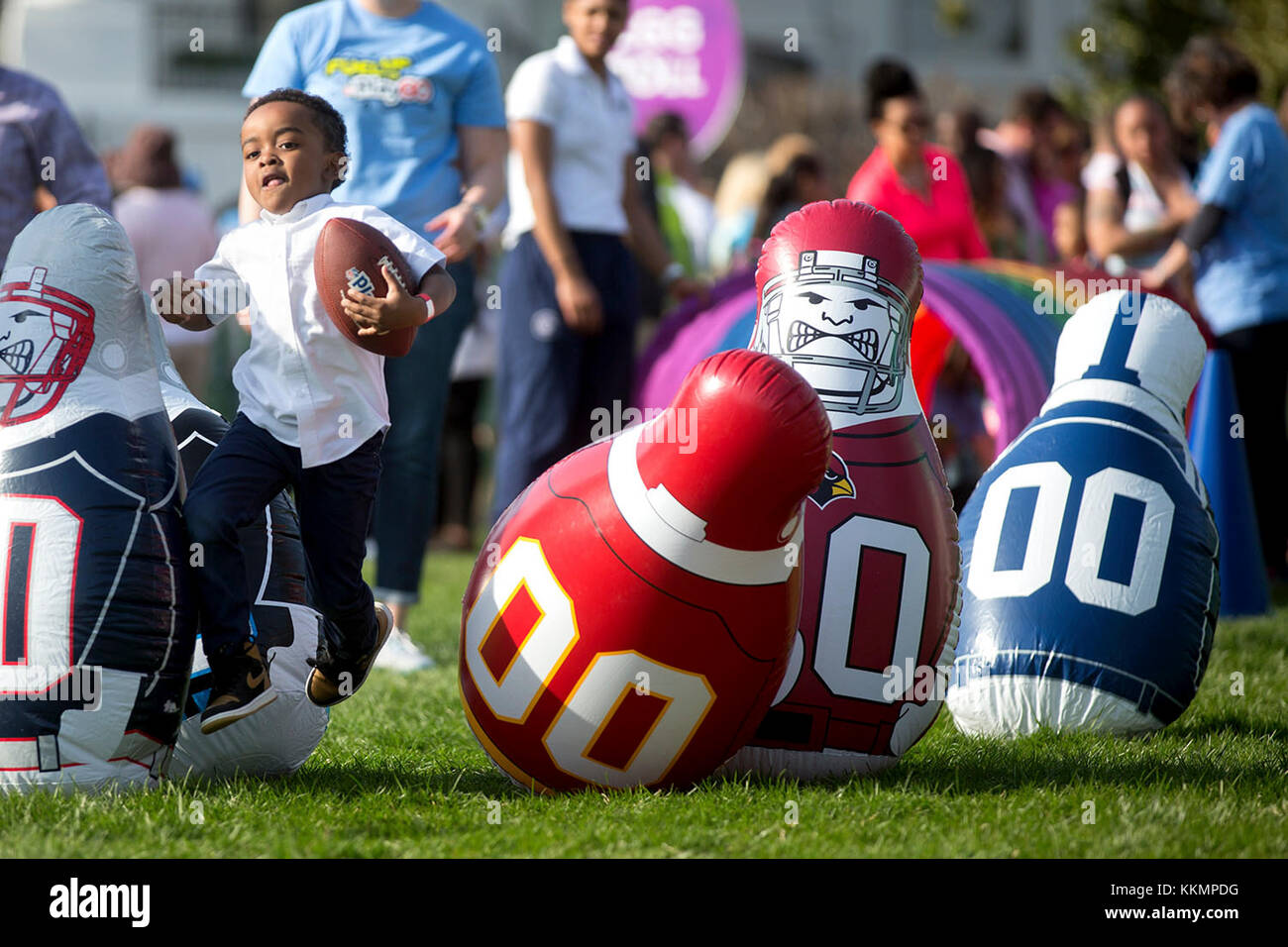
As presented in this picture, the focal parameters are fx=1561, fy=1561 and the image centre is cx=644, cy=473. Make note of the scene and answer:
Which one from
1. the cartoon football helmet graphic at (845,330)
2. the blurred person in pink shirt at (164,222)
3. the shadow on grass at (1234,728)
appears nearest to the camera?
the cartoon football helmet graphic at (845,330)

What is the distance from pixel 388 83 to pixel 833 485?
256cm

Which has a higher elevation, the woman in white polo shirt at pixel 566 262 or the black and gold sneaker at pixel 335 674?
the woman in white polo shirt at pixel 566 262

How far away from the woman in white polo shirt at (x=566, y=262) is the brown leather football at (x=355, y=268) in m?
2.66

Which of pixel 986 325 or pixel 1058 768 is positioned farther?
pixel 986 325

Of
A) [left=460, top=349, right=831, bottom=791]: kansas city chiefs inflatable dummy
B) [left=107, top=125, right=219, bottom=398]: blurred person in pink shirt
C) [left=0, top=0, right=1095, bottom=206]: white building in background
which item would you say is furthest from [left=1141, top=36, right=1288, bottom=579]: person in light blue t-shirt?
[left=0, top=0, right=1095, bottom=206]: white building in background

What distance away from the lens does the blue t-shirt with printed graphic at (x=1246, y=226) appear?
697 cm

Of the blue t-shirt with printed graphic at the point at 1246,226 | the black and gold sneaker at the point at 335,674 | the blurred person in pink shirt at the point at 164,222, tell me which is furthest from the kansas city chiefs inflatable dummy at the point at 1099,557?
the blurred person in pink shirt at the point at 164,222

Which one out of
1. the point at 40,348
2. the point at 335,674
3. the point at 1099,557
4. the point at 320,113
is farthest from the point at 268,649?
the point at 1099,557

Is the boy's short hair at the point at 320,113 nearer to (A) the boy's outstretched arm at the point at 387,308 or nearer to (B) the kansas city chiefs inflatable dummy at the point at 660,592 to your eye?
(A) the boy's outstretched arm at the point at 387,308

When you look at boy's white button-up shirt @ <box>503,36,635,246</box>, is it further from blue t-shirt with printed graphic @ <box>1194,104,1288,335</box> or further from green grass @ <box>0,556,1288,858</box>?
green grass @ <box>0,556,1288,858</box>

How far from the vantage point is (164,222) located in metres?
9.70

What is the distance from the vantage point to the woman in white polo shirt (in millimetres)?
6285

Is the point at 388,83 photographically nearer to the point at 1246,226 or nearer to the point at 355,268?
the point at 355,268

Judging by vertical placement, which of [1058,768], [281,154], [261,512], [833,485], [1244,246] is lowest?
[1058,768]
